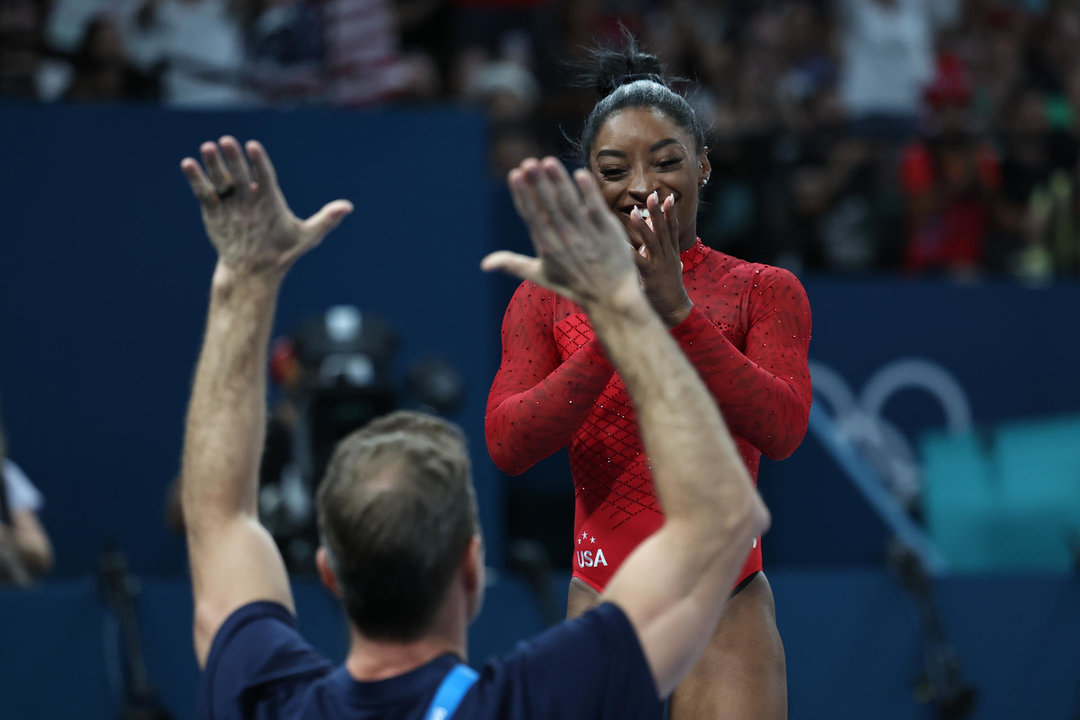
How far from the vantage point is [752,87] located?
8.64 meters

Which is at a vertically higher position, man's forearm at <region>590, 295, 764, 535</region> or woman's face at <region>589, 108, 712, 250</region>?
woman's face at <region>589, 108, 712, 250</region>

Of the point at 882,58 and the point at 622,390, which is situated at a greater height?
the point at 882,58

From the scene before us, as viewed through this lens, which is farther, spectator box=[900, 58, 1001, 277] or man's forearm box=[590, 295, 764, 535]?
spectator box=[900, 58, 1001, 277]

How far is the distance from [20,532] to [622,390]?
340 cm

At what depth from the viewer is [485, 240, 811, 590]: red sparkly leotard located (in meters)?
2.55

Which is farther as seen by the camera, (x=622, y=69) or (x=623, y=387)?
(x=622, y=69)

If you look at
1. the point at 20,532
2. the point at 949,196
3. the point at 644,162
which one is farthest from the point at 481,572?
the point at 949,196

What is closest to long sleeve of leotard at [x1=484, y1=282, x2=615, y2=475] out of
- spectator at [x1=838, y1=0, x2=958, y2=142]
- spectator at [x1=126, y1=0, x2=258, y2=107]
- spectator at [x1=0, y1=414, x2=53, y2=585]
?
spectator at [x1=0, y1=414, x2=53, y2=585]

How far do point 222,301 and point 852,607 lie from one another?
12.8ft

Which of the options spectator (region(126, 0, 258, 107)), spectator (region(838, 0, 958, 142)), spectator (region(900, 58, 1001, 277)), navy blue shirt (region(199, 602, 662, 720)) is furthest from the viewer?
spectator (region(838, 0, 958, 142))

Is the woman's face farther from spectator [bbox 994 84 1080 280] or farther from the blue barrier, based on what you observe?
spectator [bbox 994 84 1080 280]

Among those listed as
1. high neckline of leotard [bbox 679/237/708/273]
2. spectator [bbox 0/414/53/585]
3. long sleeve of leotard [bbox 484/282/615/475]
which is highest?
high neckline of leotard [bbox 679/237/708/273]

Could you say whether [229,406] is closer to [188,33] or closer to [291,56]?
[291,56]

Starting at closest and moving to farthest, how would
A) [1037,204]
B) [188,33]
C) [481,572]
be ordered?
[481,572], [188,33], [1037,204]
